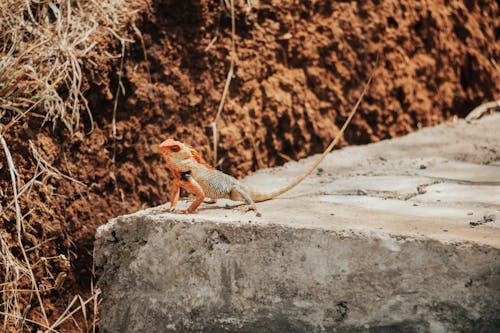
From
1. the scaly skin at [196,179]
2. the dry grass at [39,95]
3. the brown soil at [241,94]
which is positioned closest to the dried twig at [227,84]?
the brown soil at [241,94]

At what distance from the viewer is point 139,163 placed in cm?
411

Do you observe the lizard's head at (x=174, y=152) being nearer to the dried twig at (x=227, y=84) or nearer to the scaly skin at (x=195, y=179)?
the scaly skin at (x=195, y=179)

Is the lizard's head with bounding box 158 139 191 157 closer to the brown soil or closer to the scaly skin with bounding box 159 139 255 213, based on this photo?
the scaly skin with bounding box 159 139 255 213

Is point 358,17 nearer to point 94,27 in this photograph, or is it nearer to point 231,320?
point 94,27

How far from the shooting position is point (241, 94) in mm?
4453

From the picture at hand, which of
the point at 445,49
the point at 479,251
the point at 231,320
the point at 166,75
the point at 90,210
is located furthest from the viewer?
the point at 445,49

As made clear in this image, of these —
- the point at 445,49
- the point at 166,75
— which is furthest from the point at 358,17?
the point at 166,75

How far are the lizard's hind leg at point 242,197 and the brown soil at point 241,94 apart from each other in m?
0.89

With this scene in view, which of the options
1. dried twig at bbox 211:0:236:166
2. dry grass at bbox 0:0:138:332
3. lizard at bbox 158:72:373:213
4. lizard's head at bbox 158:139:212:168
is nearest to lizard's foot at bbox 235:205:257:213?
lizard at bbox 158:72:373:213

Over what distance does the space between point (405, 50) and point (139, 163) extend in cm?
204

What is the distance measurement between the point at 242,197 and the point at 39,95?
1160 mm

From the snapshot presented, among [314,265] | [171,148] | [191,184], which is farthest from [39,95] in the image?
[314,265]

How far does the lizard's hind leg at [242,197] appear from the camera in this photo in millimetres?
3174

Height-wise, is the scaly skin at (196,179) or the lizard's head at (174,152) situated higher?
the lizard's head at (174,152)
